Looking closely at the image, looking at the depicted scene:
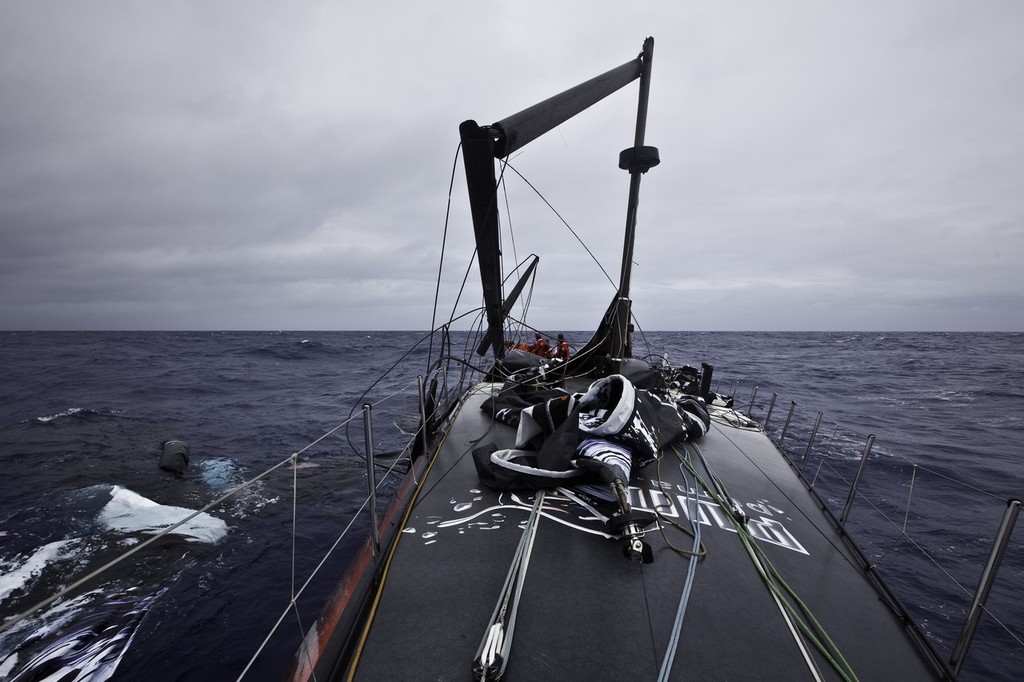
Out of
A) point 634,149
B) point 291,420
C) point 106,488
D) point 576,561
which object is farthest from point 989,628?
point 291,420

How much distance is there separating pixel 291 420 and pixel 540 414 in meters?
12.4

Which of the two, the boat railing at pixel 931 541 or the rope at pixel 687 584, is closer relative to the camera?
the rope at pixel 687 584

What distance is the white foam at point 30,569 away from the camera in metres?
5.10

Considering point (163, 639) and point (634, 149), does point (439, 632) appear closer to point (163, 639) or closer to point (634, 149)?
point (163, 639)

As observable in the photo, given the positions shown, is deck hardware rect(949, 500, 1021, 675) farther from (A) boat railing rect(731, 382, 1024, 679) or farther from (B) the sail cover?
(B) the sail cover

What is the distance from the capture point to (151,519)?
267 inches

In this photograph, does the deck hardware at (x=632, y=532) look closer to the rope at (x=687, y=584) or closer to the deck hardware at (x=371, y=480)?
the rope at (x=687, y=584)

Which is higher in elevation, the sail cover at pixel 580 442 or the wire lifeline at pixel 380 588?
the sail cover at pixel 580 442

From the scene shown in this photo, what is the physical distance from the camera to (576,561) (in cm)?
285

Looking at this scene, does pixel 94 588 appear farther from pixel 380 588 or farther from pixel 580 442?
pixel 580 442

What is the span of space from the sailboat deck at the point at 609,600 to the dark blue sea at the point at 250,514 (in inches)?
25.5

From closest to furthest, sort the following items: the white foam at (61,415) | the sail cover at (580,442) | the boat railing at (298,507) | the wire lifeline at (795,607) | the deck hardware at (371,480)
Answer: the boat railing at (298,507)
the wire lifeline at (795,607)
the deck hardware at (371,480)
the sail cover at (580,442)
the white foam at (61,415)

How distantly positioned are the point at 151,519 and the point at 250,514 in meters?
1.34

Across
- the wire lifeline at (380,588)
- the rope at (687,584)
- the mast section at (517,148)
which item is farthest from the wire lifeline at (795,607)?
the mast section at (517,148)
